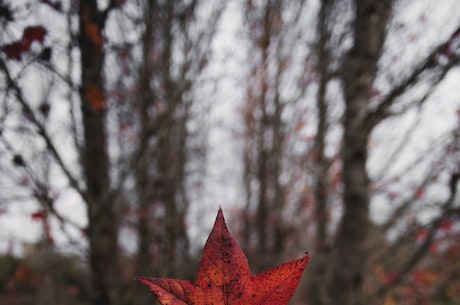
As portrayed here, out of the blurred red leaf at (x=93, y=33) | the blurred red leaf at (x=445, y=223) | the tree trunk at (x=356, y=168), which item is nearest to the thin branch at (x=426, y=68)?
A: the tree trunk at (x=356, y=168)

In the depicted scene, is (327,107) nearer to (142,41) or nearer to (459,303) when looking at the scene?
A: (142,41)

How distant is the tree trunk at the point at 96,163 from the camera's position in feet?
6.05

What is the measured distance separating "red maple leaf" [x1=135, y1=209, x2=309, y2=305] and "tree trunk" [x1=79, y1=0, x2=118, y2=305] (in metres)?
1.36

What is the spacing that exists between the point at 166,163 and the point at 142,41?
1717mm

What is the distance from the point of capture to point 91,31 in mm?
1845

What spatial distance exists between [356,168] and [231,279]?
68.5 inches

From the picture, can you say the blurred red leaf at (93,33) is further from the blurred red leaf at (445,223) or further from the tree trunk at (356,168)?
the blurred red leaf at (445,223)

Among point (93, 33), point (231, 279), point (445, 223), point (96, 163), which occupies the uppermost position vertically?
point (93, 33)

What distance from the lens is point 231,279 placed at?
675mm

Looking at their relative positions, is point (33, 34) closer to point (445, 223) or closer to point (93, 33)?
point (93, 33)

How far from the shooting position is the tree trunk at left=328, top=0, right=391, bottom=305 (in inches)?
82.4

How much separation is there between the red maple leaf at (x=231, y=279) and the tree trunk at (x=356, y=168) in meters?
1.58

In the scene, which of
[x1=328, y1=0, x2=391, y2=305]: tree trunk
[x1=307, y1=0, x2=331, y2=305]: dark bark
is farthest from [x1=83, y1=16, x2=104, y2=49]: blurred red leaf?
[x1=307, y1=0, x2=331, y2=305]: dark bark

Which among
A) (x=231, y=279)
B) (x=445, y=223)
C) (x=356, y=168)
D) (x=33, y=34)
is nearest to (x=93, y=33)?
(x=33, y=34)
